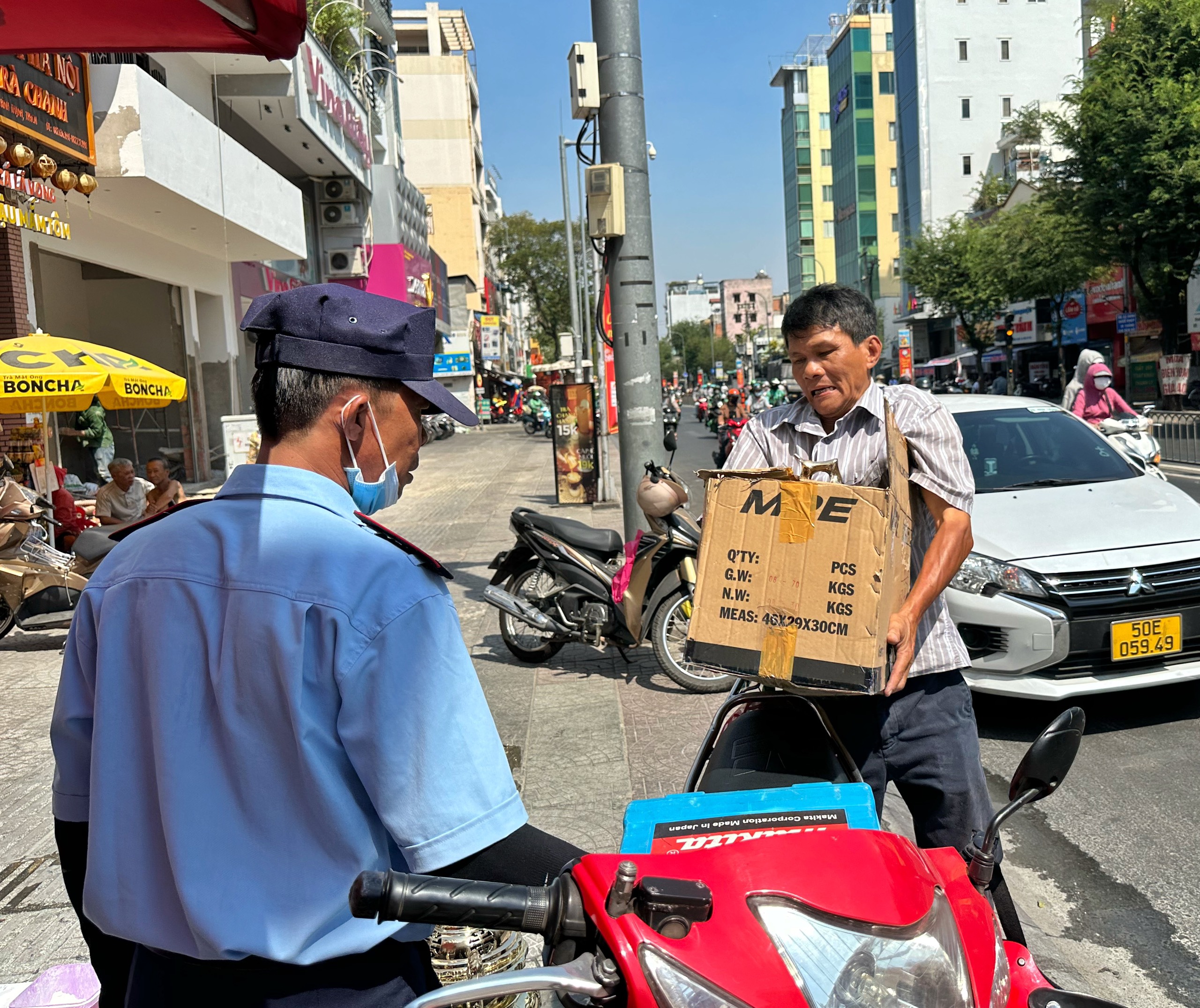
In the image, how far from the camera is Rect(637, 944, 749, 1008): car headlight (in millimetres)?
1163

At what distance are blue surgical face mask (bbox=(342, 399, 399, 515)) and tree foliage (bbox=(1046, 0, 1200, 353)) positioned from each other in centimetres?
3180

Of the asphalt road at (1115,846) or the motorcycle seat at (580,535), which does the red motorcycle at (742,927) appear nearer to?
the asphalt road at (1115,846)

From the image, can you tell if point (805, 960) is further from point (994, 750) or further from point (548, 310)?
point (548, 310)

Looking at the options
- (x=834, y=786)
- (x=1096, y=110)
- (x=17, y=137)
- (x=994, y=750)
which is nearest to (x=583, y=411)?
(x=17, y=137)

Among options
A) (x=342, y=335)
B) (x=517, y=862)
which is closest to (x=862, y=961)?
(x=517, y=862)

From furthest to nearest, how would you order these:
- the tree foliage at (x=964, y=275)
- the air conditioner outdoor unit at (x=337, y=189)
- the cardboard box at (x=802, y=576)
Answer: the tree foliage at (x=964, y=275) → the air conditioner outdoor unit at (x=337, y=189) → the cardboard box at (x=802, y=576)

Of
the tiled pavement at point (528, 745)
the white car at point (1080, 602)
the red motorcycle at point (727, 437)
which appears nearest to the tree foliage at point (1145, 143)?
the red motorcycle at point (727, 437)

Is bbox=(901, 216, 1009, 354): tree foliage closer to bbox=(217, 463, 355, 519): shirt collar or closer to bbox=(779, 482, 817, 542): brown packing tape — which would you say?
bbox=(779, 482, 817, 542): brown packing tape

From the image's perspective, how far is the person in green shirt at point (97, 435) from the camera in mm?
17000

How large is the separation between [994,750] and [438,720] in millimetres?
4345

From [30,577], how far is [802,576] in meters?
7.74

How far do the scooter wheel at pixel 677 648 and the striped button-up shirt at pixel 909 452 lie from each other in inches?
135

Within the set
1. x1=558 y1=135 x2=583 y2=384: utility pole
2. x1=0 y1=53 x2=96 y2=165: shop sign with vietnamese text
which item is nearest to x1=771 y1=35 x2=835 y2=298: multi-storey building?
x1=558 y1=135 x2=583 y2=384: utility pole

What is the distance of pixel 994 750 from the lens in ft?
16.3
